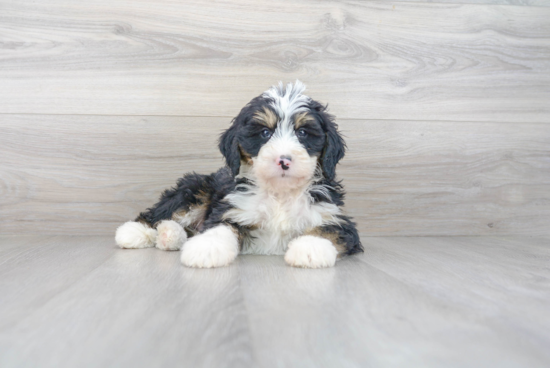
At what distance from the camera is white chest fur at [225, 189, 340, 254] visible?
212 cm

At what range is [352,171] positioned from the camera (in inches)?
116

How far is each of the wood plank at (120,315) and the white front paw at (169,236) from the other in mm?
288

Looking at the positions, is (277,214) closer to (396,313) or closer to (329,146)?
(329,146)

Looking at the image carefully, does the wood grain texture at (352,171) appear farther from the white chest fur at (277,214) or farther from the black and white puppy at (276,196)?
the white chest fur at (277,214)

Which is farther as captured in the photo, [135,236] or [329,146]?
[135,236]

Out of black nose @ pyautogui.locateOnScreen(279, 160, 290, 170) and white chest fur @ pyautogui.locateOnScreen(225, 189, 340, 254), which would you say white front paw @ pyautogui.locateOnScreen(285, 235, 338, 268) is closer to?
white chest fur @ pyautogui.locateOnScreen(225, 189, 340, 254)

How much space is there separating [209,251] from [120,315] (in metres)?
0.62

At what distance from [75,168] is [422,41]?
90.0 inches

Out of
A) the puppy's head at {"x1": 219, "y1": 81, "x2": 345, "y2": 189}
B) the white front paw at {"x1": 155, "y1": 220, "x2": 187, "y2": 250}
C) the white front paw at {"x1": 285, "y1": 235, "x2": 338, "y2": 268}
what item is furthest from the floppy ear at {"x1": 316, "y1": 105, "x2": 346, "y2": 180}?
the white front paw at {"x1": 155, "y1": 220, "x2": 187, "y2": 250}

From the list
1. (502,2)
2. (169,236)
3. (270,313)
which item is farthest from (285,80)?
(270,313)

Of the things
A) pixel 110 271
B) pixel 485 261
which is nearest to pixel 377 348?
pixel 110 271

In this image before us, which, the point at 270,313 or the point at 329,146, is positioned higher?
the point at 329,146

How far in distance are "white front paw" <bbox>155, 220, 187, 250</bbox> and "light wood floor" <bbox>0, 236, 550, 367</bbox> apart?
173 millimetres

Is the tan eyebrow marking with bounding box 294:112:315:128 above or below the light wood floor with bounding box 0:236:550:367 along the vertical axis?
above
